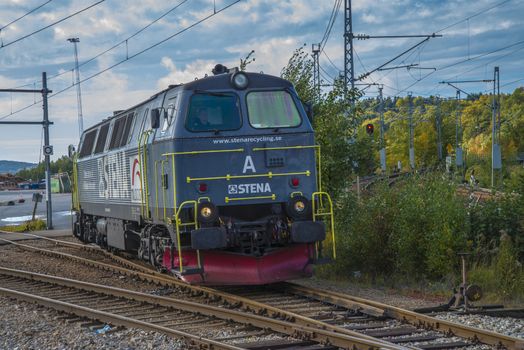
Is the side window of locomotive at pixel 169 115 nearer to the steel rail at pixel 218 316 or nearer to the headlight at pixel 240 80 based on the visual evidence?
the headlight at pixel 240 80

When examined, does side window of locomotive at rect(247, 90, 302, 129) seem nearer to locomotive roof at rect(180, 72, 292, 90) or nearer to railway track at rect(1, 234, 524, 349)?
locomotive roof at rect(180, 72, 292, 90)

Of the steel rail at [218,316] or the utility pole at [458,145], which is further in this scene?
the utility pole at [458,145]

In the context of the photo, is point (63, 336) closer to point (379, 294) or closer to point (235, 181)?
point (235, 181)

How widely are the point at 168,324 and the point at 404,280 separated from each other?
205 inches

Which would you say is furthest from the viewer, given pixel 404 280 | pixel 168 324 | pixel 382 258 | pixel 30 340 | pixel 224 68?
pixel 382 258

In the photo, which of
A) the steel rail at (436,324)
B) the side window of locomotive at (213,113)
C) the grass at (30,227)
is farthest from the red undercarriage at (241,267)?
the grass at (30,227)

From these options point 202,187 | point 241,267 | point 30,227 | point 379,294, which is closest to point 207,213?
point 202,187

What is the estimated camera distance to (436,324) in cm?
829

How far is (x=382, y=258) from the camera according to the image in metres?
13.7

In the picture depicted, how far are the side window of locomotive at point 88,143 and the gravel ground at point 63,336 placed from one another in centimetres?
784

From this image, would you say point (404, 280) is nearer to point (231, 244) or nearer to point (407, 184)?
point (407, 184)

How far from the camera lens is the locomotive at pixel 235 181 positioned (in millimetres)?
10875

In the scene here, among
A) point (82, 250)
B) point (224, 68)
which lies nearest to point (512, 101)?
point (82, 250)

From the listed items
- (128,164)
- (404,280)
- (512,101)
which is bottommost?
(404,280)
